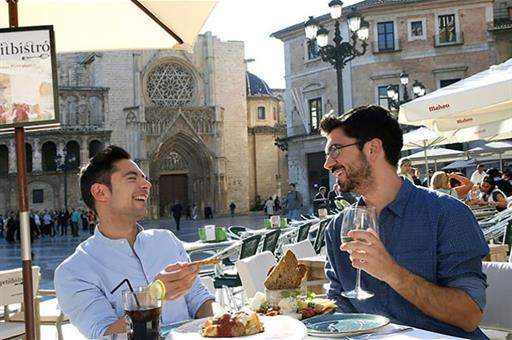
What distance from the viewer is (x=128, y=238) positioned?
9.20 feet

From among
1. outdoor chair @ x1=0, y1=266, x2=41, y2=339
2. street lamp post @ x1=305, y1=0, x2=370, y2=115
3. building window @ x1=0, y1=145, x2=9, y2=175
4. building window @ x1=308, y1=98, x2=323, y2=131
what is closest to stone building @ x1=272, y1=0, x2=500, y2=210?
building window @ x1=308, y1=98, x2=323, y2=131

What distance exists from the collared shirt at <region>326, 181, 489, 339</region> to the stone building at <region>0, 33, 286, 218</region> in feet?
125

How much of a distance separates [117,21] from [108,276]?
1.61m

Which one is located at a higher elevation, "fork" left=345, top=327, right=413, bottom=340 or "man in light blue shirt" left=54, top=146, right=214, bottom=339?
"man in light blue shirt" left=54, top=146, right=214, bottom=339

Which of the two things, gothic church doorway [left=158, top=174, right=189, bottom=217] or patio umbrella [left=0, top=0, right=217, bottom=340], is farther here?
gothic church doorway [left=158, top=174, right=189, bottom=217]

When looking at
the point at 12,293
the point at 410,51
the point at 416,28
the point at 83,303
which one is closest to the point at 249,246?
the point at 12,293

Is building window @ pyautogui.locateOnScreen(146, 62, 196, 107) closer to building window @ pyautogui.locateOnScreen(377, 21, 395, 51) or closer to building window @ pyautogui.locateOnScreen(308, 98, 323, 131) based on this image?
building window @ pyautogui.locateOnScreen(308, 98, 323, 131)

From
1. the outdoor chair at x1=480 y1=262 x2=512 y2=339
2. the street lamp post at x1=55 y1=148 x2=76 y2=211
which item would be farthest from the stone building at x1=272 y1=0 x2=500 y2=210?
the outdoor chair at x1=480 y1=262 x2=512 y2=339

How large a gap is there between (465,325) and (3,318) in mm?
4475

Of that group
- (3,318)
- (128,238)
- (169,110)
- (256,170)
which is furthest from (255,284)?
(256,170)

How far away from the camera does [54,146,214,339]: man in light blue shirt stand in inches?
99.7

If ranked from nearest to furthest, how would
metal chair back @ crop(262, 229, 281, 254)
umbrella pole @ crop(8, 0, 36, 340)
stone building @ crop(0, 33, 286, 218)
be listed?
umbrella pole @ crop(8, 0, 36, 340)
metal chair back @ crop(262, 229, 281, 254)
stone building @ crop(0, 33, 286, 218)

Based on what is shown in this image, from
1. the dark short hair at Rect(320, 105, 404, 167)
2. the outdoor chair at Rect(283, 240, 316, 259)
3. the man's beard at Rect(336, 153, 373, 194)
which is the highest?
the dark short hair at Rect(320, 105, 404, 167)

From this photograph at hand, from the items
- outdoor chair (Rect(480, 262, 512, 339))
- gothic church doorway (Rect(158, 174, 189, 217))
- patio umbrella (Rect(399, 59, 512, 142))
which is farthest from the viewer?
gothic church doorway (Rect(158, 174, 189, 217))
